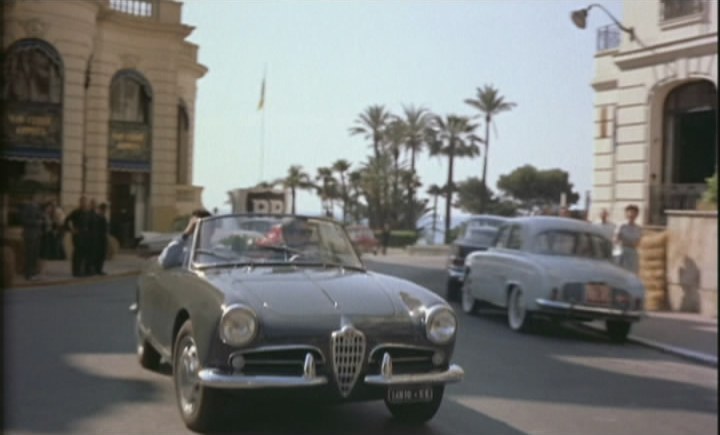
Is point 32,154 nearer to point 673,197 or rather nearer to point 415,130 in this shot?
point 415,130

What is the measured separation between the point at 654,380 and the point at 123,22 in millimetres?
8180

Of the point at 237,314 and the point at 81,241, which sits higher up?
the point at 237,314

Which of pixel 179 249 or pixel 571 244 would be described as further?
pixel 571 244

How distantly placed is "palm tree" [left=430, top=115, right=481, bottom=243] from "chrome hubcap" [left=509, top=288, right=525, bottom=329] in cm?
503

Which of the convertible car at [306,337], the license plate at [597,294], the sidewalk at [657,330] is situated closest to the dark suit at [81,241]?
the sidewalk at [657,330]

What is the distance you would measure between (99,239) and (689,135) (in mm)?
14226

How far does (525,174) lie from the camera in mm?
4836

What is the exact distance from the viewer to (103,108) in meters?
13.1

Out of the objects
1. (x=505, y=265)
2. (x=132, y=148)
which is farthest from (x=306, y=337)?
(x=505, y=265)

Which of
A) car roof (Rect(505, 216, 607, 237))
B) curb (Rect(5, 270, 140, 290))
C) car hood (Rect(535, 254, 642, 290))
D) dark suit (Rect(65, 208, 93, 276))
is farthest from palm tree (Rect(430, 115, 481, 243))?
dark suit (Rect(65, 208, 93, 276))

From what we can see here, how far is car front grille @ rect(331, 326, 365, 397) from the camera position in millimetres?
4688

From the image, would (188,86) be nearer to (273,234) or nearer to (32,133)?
(273,234)

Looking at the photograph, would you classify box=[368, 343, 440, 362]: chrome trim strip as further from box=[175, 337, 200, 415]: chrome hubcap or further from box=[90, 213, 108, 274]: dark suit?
box=[90, 213, 108, 274]: dark suit

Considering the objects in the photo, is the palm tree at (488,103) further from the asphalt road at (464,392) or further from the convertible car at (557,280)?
the convertible car at (557,280)
